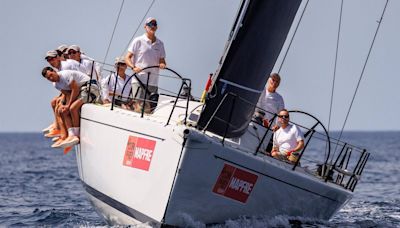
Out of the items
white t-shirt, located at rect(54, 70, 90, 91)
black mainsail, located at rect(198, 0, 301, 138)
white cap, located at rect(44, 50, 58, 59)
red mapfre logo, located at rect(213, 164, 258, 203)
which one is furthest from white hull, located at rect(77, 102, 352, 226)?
white cap, located at rect(44, 50, 58, 59)

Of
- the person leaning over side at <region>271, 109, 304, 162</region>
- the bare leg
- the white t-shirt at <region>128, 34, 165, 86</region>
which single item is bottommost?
the bare leg

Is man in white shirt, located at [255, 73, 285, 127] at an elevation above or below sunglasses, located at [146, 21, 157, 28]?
below

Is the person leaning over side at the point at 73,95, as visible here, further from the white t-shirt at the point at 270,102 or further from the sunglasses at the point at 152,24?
the white t-shirt at the point at 270,102

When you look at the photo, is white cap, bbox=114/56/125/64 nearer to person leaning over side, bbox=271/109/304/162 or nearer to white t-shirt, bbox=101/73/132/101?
white t-shirt, bbox=101/73/132/101

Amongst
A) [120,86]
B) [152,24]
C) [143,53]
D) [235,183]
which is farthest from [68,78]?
[235,183]

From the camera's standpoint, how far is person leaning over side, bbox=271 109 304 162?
11.7 m

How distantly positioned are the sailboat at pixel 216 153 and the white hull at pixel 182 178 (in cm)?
1

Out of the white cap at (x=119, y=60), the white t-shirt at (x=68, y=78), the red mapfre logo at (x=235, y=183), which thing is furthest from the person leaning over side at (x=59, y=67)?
the red mapfre logo at (x=235, y=183)

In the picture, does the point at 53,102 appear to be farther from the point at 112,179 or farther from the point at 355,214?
the point at 355,214

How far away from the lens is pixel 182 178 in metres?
9.83

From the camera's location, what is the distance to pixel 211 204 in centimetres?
1025

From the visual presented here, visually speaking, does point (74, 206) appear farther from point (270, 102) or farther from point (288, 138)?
point (288, 138)

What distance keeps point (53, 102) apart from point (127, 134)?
9.49 feet

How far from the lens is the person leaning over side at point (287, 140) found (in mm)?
11719
